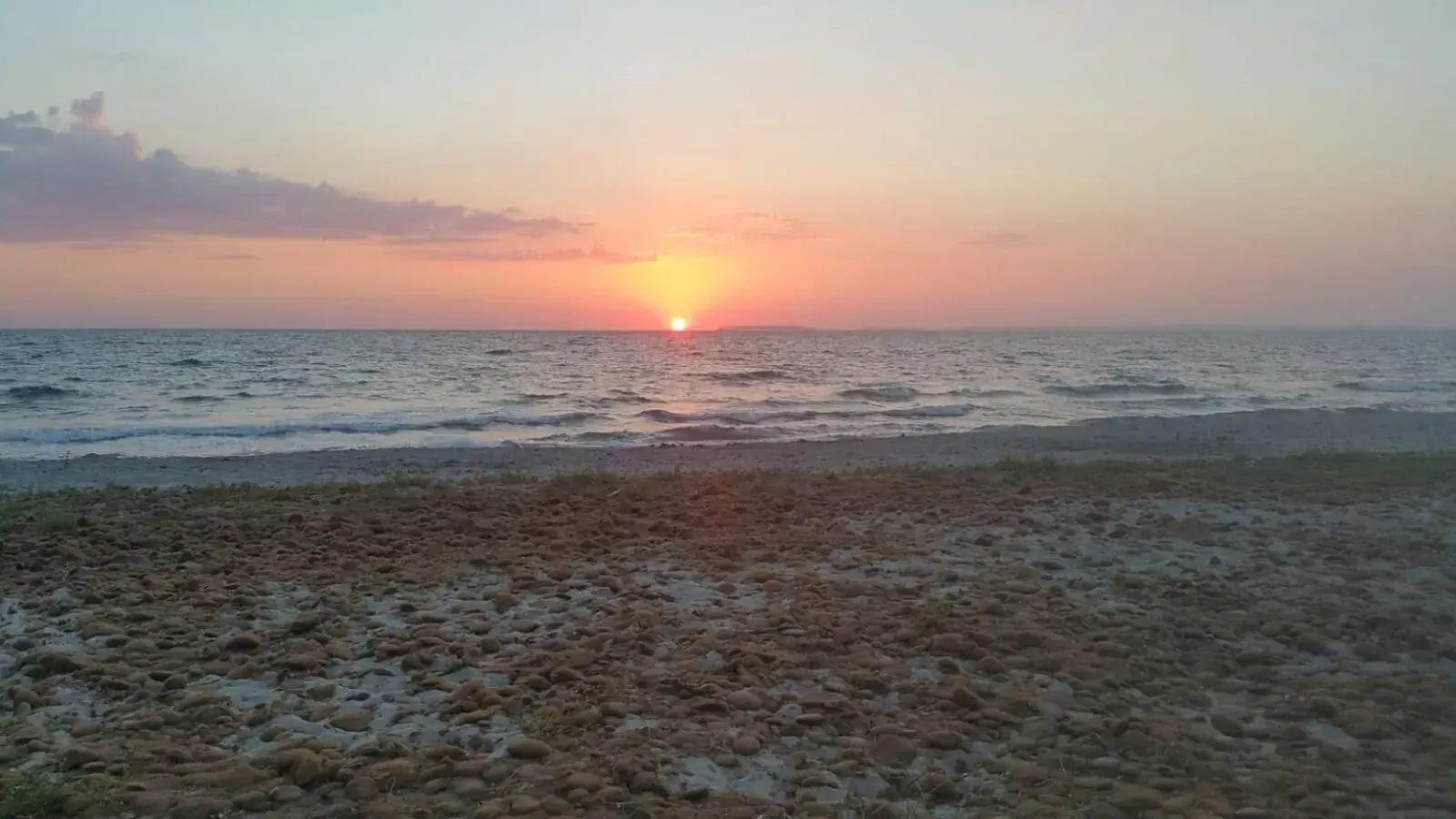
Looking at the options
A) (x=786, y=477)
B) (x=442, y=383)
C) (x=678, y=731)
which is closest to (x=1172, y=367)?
(x=442, y=383)

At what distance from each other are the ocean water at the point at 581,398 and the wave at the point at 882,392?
11 centimetres

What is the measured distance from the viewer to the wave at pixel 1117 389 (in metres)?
35.8

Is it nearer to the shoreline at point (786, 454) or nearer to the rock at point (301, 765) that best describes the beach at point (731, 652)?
the rock at point (301, 765)

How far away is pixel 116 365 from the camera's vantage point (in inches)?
1784

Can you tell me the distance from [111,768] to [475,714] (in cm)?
171

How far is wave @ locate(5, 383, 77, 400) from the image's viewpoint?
30.1m

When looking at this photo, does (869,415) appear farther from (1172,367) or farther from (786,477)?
(1172,367)

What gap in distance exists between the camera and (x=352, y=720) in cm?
502

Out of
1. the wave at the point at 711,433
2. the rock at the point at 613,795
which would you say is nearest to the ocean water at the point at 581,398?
the wave at the point at 711,433

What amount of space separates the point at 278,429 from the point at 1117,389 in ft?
102

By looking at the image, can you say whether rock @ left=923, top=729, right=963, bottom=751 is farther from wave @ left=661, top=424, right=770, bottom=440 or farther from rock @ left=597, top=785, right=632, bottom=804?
wave @ left=661, top=424, right=770, bottom=440

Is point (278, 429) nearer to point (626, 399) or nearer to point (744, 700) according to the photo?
point (626, 399)

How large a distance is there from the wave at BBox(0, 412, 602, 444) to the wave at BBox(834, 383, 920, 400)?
38.7ft

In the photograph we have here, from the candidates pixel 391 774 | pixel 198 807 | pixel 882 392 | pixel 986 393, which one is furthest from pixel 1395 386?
pixel 198 807
